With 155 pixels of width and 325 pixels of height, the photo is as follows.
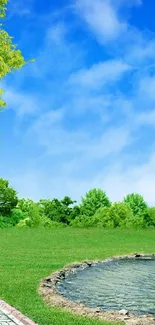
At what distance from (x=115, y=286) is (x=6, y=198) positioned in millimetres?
16830

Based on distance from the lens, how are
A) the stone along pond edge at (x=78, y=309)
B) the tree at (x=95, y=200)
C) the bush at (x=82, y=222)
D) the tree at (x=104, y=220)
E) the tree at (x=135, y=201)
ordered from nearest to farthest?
the stone along pond edge at (x=78, y=309)
the tree at (x=104, y=220)
the bush at (x=82, y=222)
the tree at (x=95, y=200)
the tree at (x=135, y=201)

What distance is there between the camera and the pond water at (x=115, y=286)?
8383 mm

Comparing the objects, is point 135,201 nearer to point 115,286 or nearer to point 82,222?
point 82,222

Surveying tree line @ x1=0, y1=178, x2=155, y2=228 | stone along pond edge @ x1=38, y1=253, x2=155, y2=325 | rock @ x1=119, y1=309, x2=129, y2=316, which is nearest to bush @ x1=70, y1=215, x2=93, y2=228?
tree line @ x1=0, y1=178, x2=155, y2=228

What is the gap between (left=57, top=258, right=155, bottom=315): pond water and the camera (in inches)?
330

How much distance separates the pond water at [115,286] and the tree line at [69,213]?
10166 millimetres

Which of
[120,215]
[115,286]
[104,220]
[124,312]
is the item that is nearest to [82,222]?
[104,220]

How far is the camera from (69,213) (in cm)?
2689

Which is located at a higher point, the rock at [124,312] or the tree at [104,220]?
the tree at [104,220]

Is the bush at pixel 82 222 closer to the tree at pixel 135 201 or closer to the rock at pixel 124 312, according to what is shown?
the tree at pixel 135 201

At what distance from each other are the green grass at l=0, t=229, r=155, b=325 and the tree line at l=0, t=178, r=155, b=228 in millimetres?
2794

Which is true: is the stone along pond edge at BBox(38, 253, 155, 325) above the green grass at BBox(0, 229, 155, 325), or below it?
below

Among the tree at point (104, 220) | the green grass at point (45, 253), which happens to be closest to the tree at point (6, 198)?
the tree at point (104, 220)

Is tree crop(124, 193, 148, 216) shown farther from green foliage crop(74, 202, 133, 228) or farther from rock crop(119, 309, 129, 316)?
rock crop(119, 309, 129, 316)
